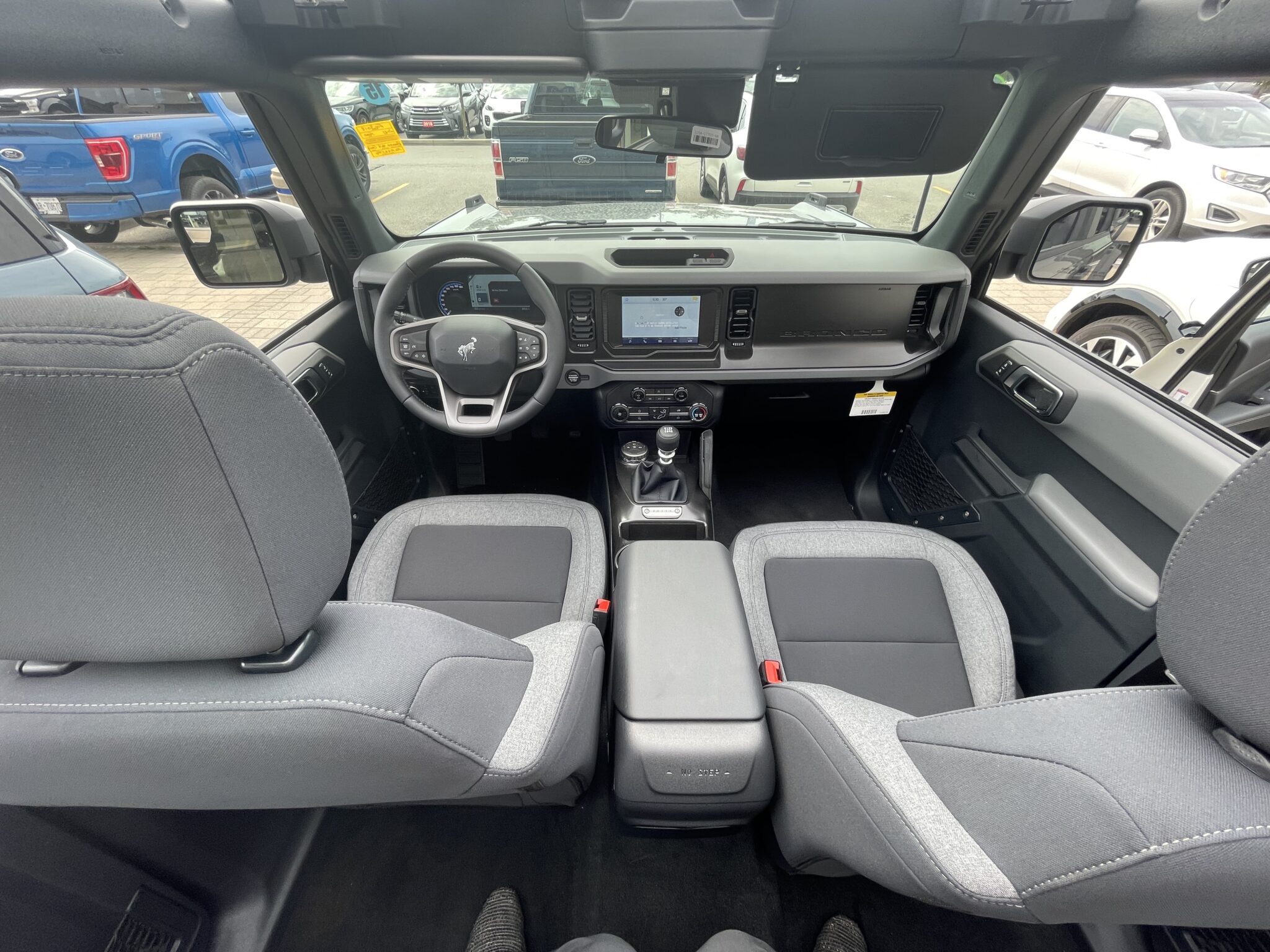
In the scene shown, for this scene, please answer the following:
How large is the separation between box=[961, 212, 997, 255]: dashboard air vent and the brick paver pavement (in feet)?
1.55

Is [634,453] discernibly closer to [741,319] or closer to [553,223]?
[741,319]

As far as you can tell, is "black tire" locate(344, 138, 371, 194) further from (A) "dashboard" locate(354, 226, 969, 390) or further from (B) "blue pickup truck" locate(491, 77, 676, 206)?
(B) "blue pickup truck" locate(491, 77, 676, 206)

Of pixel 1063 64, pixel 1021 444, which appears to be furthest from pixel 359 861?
pixel 1063 64

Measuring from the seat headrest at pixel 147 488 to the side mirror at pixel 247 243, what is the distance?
141cm

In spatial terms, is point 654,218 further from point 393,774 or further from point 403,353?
point 393,774

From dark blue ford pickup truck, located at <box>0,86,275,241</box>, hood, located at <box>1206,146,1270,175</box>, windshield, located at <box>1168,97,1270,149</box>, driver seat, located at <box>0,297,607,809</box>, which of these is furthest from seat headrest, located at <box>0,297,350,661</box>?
windshield, located at <box>1168,97,1270,149</box>

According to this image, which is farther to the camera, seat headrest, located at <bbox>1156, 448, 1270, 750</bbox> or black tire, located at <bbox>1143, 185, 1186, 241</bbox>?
black tire, located at <bbox>1143, 185, 1186, 241</bbox>

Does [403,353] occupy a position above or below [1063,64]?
below

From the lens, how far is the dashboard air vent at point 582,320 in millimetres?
1865

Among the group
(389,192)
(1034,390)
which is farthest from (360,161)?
(1034,390)

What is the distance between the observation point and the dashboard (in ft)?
6.03

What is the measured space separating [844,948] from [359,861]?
46.7 inches

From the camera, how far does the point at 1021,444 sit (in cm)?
169

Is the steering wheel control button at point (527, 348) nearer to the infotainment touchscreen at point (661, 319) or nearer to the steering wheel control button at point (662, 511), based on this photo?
the infotainment touchscreen at point (661, 319)
